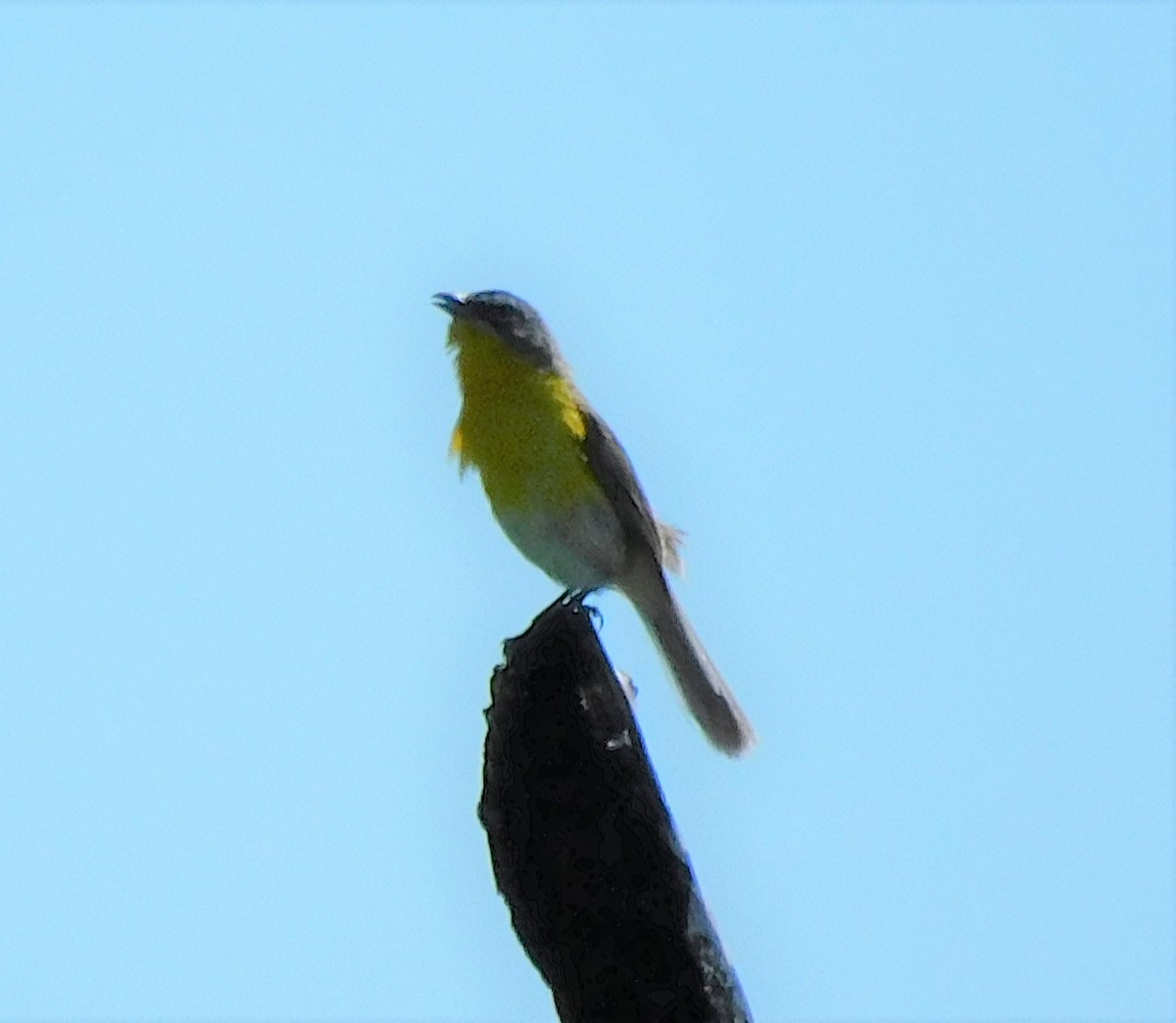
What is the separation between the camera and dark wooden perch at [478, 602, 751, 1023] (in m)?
3.70

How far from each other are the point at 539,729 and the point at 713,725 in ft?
12.5

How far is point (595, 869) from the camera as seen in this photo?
381cm

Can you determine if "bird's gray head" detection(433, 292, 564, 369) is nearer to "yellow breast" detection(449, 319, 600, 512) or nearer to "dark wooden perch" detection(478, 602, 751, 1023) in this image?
"yellow breast" detection(449, 319, 600, 512)

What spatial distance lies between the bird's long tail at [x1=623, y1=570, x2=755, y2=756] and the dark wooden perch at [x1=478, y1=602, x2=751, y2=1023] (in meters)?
3.82

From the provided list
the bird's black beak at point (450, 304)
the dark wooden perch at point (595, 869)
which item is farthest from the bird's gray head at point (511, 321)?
the dark wooden perch at point (595, 869)

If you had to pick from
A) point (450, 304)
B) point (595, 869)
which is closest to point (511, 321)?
point (450, 304)

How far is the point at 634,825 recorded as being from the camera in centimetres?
384

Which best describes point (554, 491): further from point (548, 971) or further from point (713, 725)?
point (548, 971)

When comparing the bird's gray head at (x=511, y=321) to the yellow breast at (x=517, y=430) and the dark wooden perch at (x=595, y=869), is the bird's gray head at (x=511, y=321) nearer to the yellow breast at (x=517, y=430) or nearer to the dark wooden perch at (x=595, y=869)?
the yellow breast at (x=517, y=430)

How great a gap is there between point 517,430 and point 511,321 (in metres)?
0.83

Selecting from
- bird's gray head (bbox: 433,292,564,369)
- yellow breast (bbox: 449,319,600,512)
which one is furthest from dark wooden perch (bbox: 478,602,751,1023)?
bird's gray head (bbox: 433,292,564,369)

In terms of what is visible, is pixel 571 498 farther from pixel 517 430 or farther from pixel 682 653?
pixel 682 653

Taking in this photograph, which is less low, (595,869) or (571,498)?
(571,498)

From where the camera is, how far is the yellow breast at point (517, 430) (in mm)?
7977
